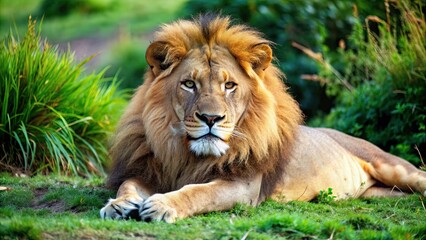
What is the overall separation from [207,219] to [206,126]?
0.67 meters

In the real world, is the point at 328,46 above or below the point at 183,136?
below

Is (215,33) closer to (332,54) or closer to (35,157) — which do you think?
(35,157)

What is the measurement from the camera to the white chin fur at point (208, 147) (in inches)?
226

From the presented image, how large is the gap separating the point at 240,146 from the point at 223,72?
0.58 m

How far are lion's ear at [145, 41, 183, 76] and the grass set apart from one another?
113 centimetres

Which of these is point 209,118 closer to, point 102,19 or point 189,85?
point 189,85

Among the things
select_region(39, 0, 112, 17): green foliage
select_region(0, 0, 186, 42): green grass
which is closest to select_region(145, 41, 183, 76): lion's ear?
select_region(0, 0, 186, 42): green grass

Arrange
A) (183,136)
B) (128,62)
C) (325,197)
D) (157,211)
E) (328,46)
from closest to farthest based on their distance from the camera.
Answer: (157,211)
(183,136)
(325,197)
(328,46)
(128,62)

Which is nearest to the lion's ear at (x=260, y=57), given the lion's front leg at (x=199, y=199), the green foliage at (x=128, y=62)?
the lion's front leg at (x=199, y=199)

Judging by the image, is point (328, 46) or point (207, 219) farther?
point (328, 46)

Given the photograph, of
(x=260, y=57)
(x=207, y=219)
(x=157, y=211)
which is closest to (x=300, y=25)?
(x=260, y=57)

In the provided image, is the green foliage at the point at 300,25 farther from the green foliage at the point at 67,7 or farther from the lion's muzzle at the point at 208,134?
the green foliage at the point at 67,7

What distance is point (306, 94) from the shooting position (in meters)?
12.8

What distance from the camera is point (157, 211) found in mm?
5191
